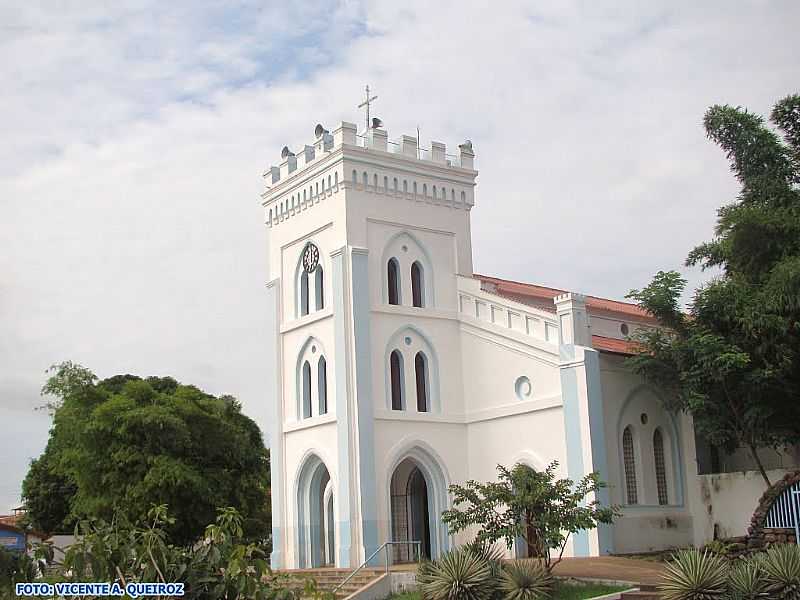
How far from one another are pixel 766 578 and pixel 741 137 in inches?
551

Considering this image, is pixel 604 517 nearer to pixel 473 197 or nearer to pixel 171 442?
pixel 473 197

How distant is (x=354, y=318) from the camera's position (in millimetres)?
30938

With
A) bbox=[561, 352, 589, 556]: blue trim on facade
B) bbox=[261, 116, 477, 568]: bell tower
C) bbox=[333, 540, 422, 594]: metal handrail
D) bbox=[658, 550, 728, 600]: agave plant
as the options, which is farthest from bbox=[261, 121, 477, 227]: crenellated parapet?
bbox=[658, 550, 728, 600]: agave plant

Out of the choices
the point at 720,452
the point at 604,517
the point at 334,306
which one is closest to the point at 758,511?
the point at 604,517

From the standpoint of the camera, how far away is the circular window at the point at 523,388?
30.0 m

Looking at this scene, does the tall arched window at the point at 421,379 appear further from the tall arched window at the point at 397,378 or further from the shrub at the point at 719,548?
the shrub at the point at 719,548

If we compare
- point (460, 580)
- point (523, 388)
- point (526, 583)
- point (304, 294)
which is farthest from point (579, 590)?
point (304, 294)

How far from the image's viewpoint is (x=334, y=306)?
1239 inches

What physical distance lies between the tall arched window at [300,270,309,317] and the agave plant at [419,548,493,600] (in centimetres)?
1423

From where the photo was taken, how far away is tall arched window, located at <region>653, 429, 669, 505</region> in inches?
1196

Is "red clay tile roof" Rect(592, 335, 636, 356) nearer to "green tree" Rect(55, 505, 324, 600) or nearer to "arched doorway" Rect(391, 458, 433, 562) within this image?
"arched doorway" Rect(391, 458, 433, 562)

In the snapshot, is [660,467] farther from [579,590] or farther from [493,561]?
[493,561]

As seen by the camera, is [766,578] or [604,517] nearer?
[766,578]

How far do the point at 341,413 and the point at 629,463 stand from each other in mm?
8403
